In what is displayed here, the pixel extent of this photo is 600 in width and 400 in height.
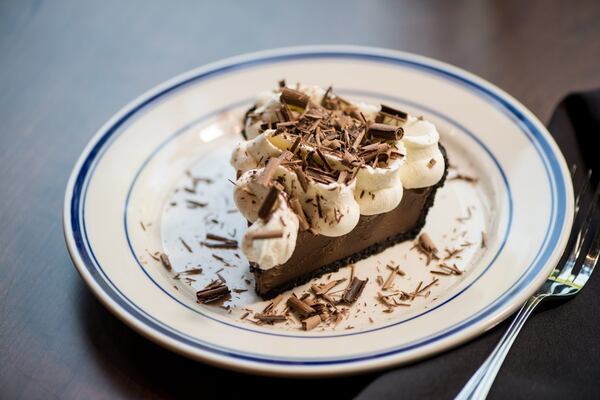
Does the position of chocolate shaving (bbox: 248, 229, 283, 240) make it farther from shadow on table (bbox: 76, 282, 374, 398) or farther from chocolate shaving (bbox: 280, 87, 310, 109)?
chocolate shaving (bbox: 280, 87, 310, 109)

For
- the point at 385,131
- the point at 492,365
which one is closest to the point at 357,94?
the point at 385,131

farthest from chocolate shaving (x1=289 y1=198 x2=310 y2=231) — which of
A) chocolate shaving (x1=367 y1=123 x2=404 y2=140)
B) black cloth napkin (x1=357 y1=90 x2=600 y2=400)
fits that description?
black cloth napkin (x1=357 y1=90 x2=600 y2=400)

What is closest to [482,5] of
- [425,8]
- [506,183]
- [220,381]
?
[425,8]

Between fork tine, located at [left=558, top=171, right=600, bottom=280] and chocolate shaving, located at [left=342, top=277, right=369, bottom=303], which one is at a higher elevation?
fork tine, located at [left=558, top=171, right=600, bottom=280]

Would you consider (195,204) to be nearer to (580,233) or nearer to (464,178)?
(464,178)

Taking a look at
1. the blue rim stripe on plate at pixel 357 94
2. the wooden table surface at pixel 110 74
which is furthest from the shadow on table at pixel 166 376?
the blue rim stripe on plate at pixel 357 94

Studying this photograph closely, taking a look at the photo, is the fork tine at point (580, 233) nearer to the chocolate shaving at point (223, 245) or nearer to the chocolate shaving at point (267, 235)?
the chocolate shaving at point (267, 235)
